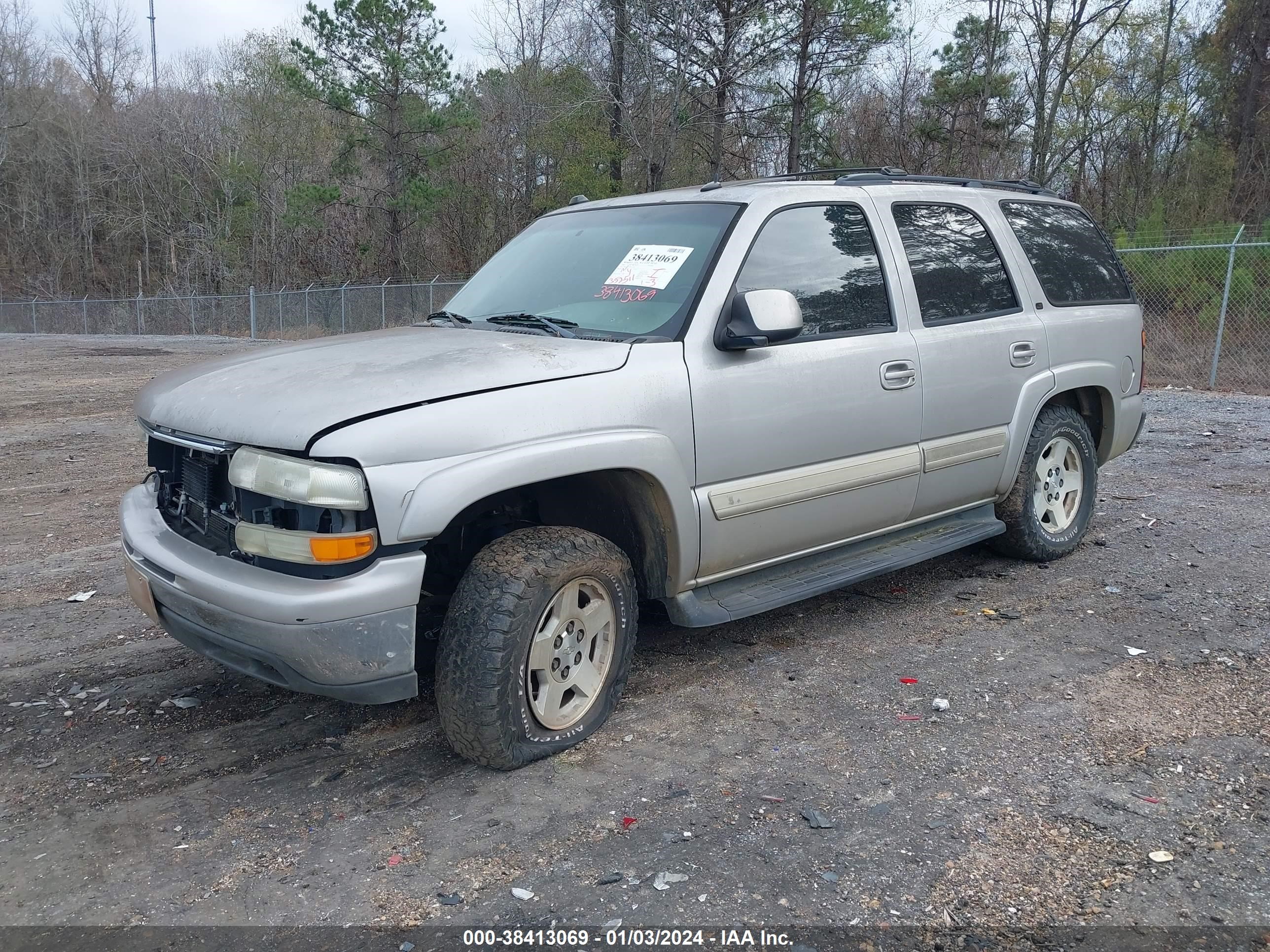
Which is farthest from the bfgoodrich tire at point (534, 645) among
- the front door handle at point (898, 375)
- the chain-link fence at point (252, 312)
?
the chain-link fence at point (252, 312)

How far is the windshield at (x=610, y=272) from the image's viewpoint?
12.6 ft

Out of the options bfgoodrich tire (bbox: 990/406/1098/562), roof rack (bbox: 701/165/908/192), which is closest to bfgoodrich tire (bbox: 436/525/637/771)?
roof rack (bbox: 701/165/908/192)

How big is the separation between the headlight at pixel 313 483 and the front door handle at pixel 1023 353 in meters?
3.41

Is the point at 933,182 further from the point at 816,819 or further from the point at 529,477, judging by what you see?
the point at 816,819

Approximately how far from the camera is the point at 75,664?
4.32 m

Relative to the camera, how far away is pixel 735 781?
10.7ft

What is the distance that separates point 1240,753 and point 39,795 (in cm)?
393

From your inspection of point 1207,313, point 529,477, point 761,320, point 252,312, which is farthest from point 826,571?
point 252,312

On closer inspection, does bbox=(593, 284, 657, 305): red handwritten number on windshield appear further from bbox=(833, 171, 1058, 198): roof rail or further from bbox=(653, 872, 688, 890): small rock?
bbox=(653, 872, 688, 890): small rock

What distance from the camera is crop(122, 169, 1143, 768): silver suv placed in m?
2.97

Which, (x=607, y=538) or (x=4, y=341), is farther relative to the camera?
(x=4, y=341)

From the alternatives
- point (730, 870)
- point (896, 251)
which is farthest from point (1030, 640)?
point (730, 870)

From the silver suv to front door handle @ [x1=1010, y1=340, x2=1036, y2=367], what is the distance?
0.02 m

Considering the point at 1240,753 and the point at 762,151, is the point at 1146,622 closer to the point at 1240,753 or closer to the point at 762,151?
the point at 1240,753
